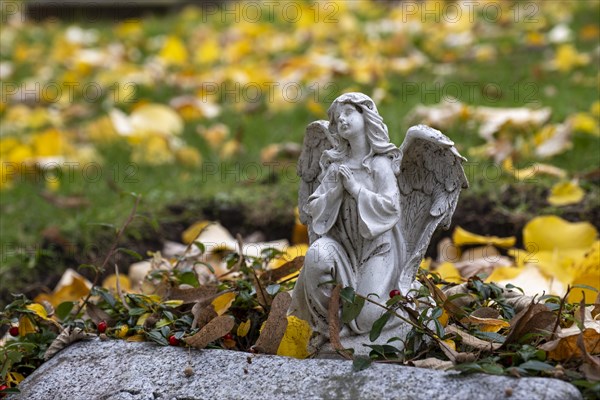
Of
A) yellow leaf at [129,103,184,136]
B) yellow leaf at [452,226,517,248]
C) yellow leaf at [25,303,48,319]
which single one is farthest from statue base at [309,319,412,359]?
yellow leaf at [129,103,184,136]

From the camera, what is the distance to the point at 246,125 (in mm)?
7117

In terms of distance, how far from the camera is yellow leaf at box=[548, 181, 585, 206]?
15.5 ft

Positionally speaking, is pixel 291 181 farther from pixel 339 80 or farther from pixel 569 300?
pixel 569 300

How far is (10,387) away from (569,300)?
1.87m

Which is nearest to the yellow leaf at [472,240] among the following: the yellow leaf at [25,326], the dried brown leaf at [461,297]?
the dried brown leaf at [461,297]

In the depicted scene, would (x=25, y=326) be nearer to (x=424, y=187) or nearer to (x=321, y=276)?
(x=321, y=276)

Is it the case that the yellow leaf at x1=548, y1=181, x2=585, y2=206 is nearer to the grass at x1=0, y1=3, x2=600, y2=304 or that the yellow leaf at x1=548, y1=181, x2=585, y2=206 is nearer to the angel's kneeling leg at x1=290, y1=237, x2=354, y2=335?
the grass at x1=0, y1=3, x2=600, y2=304

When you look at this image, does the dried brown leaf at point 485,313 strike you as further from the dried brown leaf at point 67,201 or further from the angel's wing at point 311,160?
the dried brown leaf at point 67,201

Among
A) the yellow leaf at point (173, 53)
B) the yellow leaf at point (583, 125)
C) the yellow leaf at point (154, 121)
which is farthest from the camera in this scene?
the yellow leaf at point (173, 53)

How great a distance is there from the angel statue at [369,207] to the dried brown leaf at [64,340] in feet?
2.41

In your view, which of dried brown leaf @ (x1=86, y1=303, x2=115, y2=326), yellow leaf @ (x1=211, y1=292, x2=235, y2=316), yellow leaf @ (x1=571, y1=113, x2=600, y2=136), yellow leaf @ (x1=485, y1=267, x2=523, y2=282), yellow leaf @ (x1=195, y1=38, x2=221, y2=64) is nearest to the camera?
yellow leaf @ (x1=211, y1=292, x2=235, y2=316)

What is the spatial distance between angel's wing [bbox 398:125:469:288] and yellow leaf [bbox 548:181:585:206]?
1831 millimetres

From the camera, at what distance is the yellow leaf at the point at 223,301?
331 cm

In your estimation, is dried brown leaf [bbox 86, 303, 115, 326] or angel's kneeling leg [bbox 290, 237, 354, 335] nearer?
angel's kneeling leg [bbox 290, 237, 354, 335]
